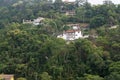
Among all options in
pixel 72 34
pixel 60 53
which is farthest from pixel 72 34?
pixel 60 53

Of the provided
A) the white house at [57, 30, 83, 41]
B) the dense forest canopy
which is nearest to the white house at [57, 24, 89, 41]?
the white house at [57, 30, 83, 41]

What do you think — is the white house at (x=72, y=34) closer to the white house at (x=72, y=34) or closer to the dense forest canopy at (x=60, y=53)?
the white house at (x=72, y=34)

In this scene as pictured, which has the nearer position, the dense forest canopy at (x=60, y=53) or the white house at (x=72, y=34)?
the dense forest canopy at (x=60, y=53)

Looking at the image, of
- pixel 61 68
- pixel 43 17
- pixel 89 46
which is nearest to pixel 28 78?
pixel 61 68

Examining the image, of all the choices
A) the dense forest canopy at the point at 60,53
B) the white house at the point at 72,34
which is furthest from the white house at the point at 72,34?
the dense forest canopy at the point at 60,53

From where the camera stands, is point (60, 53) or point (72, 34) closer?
point (60, 53)

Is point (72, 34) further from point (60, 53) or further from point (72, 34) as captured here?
point (60, 53)

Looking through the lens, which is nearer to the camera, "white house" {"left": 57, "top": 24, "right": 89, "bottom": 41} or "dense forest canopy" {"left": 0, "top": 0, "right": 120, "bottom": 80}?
"dense forest canopy" {"left": 0, "top": 0, "right": 120, "bottom": 80}

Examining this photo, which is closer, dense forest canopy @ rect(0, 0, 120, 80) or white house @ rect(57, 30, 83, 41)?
dense forest canopy @ rect(0, 0, 120, 80)

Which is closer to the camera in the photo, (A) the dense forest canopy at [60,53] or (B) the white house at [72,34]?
(A) the dense forest canopy at [60,53]

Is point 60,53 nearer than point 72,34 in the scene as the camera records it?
Yes

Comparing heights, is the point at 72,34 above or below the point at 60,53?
above

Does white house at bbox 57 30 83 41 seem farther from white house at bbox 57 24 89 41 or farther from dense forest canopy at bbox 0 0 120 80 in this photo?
dense forest canopy at bbox 0 0 120 80
